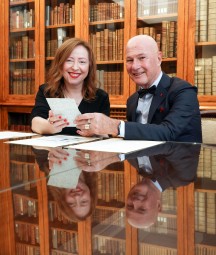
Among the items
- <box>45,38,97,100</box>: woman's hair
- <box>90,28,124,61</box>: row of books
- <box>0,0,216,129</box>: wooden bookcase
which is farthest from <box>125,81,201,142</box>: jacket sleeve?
<box>90,28,124,61</box>: row of books

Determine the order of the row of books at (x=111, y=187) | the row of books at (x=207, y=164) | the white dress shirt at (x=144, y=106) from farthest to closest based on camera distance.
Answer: the white dress shirt at (x=144, y=106), the row of books at (x=207, y=164), the row of books at (x=111, y=187)

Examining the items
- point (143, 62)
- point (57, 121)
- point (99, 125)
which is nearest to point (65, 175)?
point (99, 125)

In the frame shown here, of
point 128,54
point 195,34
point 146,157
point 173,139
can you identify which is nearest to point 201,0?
point 195,34

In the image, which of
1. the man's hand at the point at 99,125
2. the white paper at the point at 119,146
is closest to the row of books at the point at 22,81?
the man's hand at the point at 99,125

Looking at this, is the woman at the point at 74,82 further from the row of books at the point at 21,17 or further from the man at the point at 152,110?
the row of books at the point at 21,17

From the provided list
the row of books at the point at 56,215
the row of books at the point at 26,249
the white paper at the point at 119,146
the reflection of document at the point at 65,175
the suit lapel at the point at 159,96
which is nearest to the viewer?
the row of books at the point at 26,249

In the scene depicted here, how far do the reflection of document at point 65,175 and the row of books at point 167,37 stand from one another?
8.92 ft

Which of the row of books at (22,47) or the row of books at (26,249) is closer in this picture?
the row of books at (26,249)

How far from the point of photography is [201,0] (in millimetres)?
3492

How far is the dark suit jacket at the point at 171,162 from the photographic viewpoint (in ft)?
3.00

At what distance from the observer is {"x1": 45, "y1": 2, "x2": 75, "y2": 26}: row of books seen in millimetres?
4195

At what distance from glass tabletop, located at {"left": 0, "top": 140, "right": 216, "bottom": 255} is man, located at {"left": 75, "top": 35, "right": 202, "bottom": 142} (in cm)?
52

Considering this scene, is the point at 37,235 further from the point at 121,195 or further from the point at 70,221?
the point at 121,195

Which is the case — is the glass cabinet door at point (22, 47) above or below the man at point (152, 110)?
above
